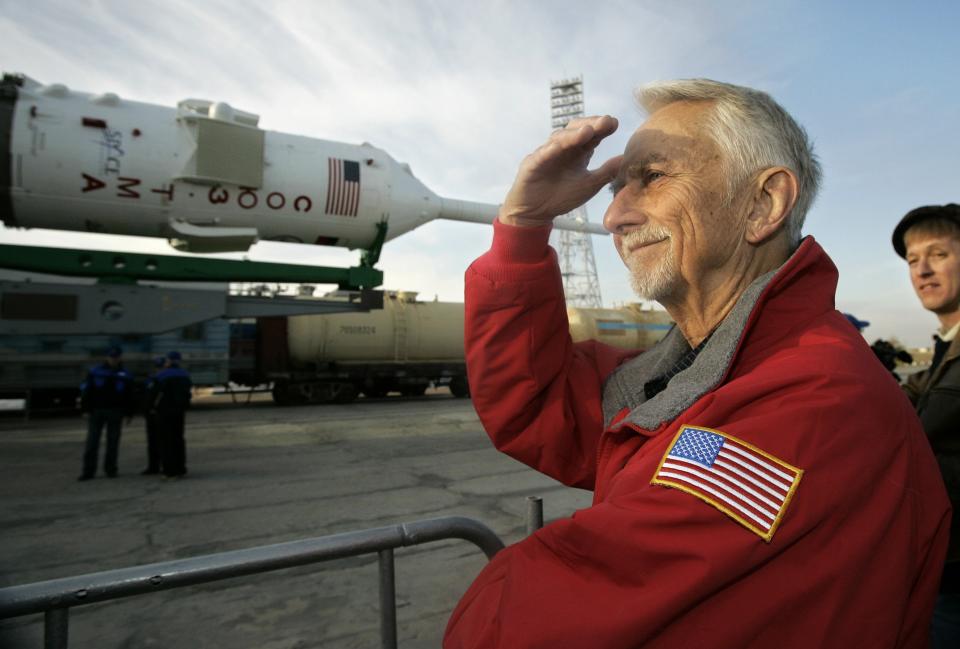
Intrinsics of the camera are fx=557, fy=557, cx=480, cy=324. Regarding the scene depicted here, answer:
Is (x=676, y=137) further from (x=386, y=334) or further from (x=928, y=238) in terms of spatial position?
(x=386, y=334)

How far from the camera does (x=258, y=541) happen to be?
495 cm

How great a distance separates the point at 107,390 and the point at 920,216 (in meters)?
8.89

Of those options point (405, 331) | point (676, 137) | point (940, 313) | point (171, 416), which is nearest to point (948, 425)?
point (940, 313)

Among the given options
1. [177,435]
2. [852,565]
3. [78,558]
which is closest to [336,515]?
[78,558]

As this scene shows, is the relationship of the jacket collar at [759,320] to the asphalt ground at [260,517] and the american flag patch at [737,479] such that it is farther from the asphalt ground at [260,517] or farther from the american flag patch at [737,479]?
the asphalt ground at [260,517]

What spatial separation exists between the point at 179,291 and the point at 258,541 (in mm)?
4630

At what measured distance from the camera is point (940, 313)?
2.45 metres

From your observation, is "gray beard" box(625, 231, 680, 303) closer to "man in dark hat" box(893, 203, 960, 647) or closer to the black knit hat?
"man in dark hat" box(893, 203, 960, 647)

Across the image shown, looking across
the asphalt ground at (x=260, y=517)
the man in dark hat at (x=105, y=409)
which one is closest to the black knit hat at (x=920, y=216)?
the asphalt ground at (x=260, y=517)

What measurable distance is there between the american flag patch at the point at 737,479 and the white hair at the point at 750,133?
2.36 ft

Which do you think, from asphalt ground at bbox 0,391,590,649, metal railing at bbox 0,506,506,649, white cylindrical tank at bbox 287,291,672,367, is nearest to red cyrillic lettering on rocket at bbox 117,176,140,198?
asphalt ground at bbox 0,391,590,649

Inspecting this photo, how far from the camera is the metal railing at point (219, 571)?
4.28 feet

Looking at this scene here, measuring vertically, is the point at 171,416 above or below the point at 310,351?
below

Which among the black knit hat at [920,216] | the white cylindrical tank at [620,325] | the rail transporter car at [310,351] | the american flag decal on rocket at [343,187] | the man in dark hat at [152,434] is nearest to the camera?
the black knit hat at [920,216]
